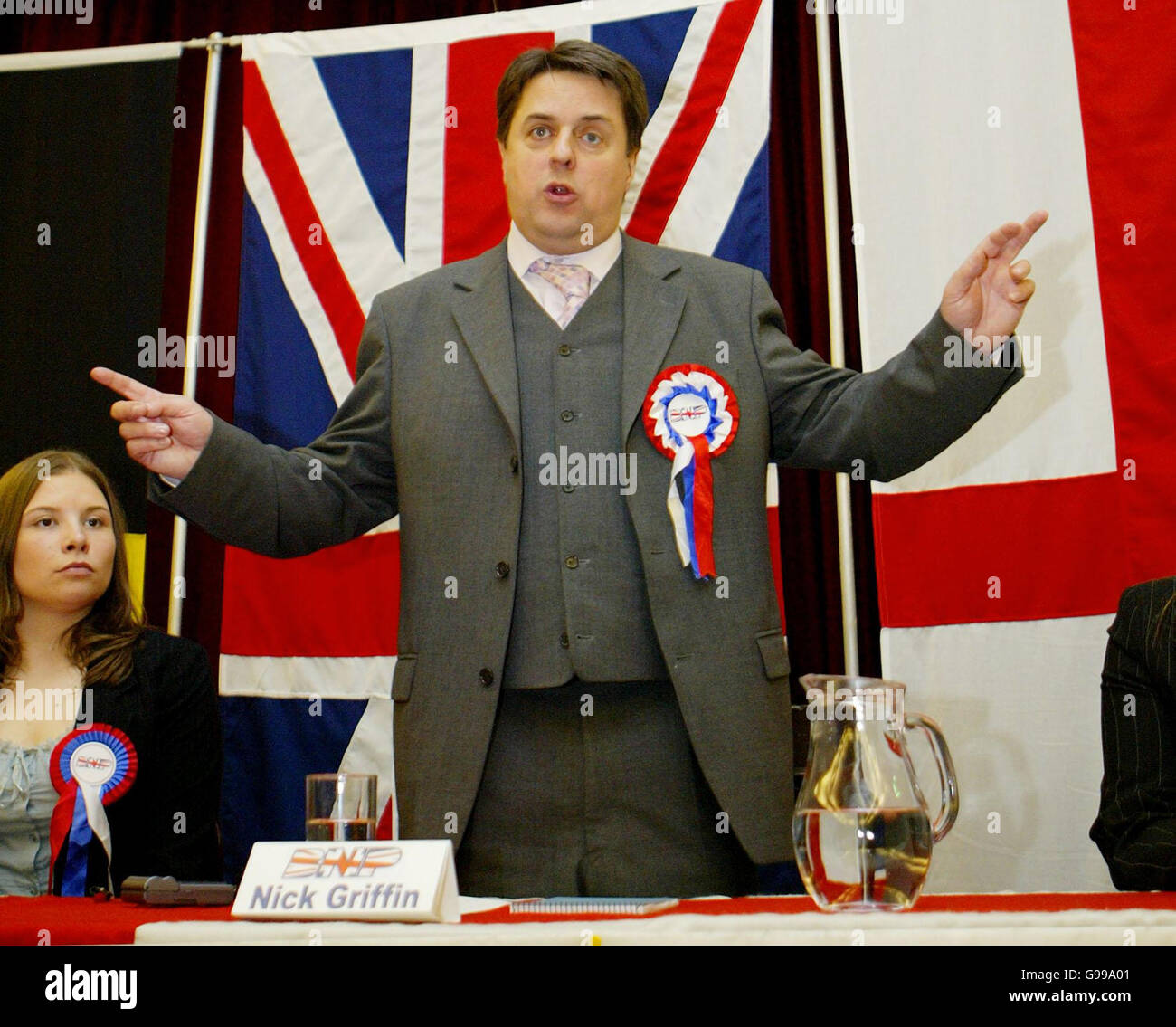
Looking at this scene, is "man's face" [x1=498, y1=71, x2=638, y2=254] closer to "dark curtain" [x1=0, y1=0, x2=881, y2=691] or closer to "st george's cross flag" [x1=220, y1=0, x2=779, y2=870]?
"st george's cross flag" [x1=220, y1=0, x2=779, y2=870]

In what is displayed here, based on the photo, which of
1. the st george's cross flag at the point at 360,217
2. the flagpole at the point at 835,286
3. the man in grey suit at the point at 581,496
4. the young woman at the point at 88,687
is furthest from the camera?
the st george's cross flag at the point at 360,217

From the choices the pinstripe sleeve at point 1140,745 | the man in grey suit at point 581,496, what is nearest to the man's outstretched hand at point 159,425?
the man in grey suit at point 581,496

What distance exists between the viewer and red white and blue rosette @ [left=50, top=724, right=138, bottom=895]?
205cm

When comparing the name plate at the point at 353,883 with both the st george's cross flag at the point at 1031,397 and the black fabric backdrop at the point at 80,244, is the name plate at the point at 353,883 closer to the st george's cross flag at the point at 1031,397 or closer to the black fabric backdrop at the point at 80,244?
the st george's cross flag at the point at 1031,397

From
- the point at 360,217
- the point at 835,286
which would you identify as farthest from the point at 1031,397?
the point at 360,217

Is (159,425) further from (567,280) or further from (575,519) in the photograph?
(567,280)

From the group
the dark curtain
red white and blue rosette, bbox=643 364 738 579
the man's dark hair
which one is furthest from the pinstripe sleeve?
the dark curtain

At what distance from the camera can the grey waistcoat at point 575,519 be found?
73.7 inches

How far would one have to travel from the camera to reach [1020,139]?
114 inches

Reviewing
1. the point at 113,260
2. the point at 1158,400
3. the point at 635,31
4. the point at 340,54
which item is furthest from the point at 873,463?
the point at 113,260

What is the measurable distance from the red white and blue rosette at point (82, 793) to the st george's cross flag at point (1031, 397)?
62.0 inches

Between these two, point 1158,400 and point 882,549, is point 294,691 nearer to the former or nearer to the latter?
point 882,549

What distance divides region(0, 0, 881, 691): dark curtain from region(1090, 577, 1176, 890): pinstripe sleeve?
1376mm

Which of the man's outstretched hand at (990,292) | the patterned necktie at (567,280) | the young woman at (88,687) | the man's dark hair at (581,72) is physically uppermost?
the man's dark hair at (581,72)
